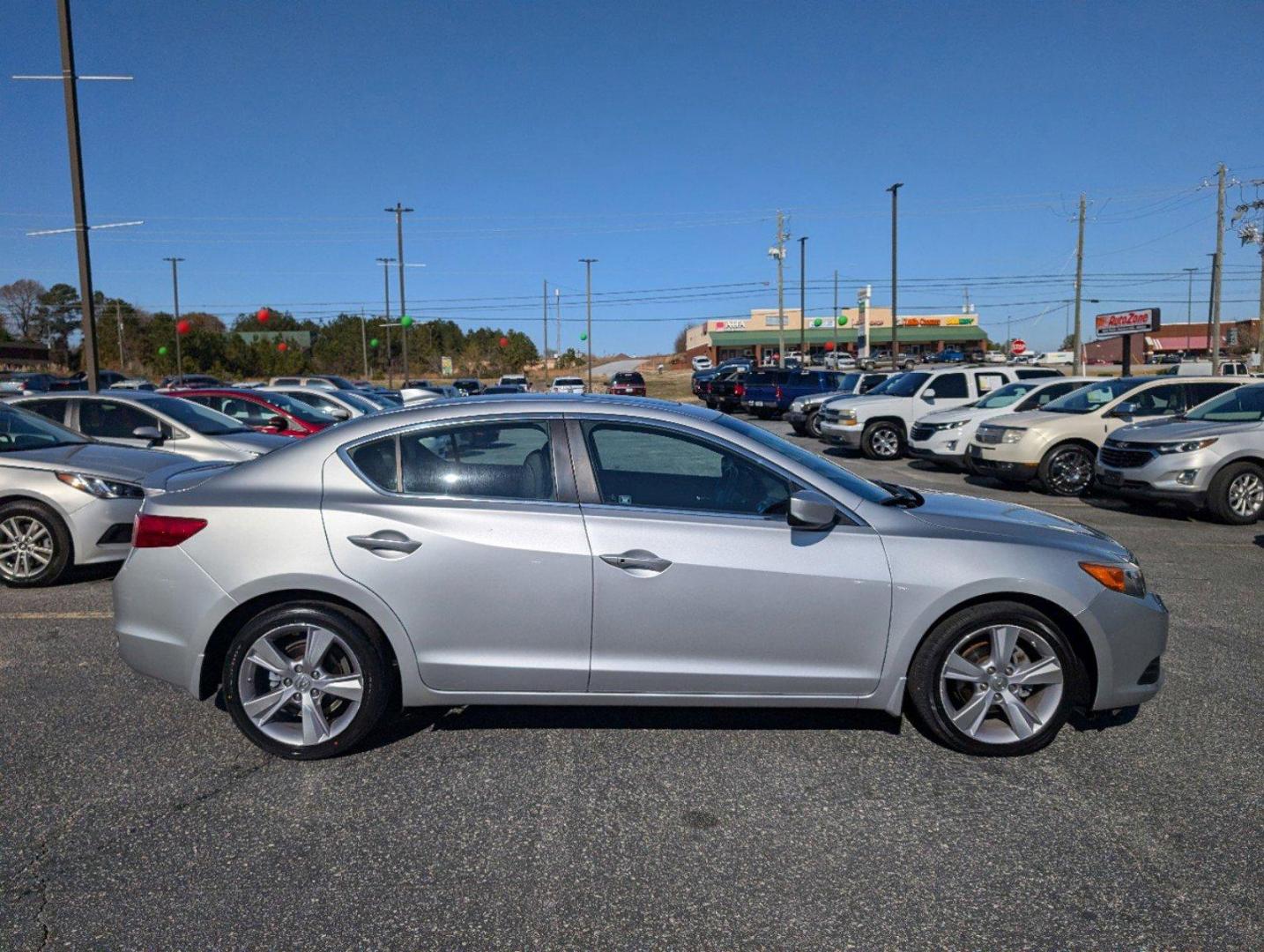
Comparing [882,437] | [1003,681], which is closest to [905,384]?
[882,437]

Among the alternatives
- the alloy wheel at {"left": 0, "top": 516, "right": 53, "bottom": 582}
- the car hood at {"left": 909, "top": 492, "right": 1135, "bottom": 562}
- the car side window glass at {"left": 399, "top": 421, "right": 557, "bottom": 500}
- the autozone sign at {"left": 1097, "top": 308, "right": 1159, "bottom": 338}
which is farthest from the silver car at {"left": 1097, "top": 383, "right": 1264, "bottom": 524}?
the autozone sign at {"left": 1097, "top": 308, "right": 1159, "bottom": 338}

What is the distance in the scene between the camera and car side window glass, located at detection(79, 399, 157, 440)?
32.9 feet

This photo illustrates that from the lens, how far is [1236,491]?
35.6 feet

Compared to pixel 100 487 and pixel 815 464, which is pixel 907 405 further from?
pixel 815 464

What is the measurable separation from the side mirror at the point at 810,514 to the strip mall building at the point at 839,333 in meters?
88.6

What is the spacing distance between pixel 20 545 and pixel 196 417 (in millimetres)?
3387

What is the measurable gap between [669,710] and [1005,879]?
1940 millimetres

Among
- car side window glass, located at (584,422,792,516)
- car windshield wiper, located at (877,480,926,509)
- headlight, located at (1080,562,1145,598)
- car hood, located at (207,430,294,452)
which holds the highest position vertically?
car side window glass, located at (584,422,792,516)

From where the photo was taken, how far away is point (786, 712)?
189 inches

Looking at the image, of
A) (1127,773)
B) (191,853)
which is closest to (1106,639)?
(1127,773)

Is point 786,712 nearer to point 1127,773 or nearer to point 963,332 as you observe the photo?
point 1127,773

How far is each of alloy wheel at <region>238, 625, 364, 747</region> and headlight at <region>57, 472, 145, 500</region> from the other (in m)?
4.08

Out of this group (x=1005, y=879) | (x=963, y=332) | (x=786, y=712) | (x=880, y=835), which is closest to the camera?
(x=1005, y=879)

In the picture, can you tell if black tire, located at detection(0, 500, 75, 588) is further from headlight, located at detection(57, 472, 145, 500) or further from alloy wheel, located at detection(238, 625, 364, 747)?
alloy wheel, located at detection(238, 625, 364, 747)
